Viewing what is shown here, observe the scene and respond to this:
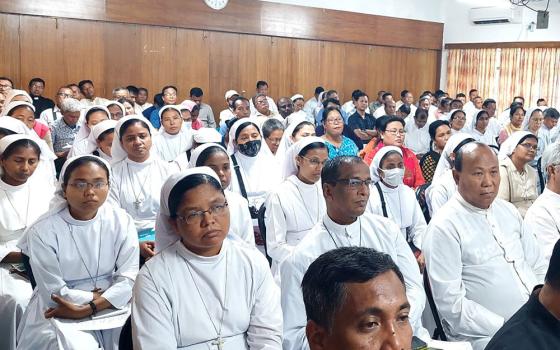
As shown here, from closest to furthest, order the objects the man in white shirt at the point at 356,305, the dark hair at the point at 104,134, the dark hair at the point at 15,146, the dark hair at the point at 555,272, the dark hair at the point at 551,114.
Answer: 1. the man in white shirt at the point at 356,305
2. the dark hair at the point at 555,272
3. the dark hair at the point at 15,146
4. the dark hair at the point at 104,134
5. the dark hair at the point at 551,114

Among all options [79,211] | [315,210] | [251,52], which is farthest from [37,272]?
[251,52]

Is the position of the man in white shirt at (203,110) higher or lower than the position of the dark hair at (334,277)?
higher

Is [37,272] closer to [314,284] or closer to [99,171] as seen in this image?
[99,171]

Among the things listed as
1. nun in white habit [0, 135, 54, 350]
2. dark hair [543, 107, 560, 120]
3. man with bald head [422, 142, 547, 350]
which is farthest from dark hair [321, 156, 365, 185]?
dark hair [543, 107, 560, 120]

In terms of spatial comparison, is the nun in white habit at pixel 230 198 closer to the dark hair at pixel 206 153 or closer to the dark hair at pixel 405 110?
the dark hair at pixel 206 153

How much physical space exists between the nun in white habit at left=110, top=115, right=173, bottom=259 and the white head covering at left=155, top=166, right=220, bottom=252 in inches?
65.5

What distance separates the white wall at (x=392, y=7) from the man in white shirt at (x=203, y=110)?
3072 mm

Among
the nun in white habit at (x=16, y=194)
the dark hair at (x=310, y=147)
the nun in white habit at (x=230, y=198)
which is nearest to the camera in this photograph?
the nun in white habit at (x=230, y=198)

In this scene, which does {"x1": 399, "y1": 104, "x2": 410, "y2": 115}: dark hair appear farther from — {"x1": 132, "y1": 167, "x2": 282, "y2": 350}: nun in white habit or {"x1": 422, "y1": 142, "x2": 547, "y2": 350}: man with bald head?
{"x1": 132, "y1": 167, "x2": 282, "y2": 350}: nun in white habit

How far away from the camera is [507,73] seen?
14.6m

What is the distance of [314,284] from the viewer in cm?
140

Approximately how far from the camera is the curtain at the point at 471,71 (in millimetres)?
14977

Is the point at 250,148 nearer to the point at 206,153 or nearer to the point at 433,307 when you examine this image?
the point at 206,153

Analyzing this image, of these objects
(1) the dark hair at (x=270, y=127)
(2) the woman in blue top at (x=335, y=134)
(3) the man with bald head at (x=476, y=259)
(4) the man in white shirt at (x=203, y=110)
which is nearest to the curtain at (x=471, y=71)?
(4) the man in white shirt at (x=203, y=110)
